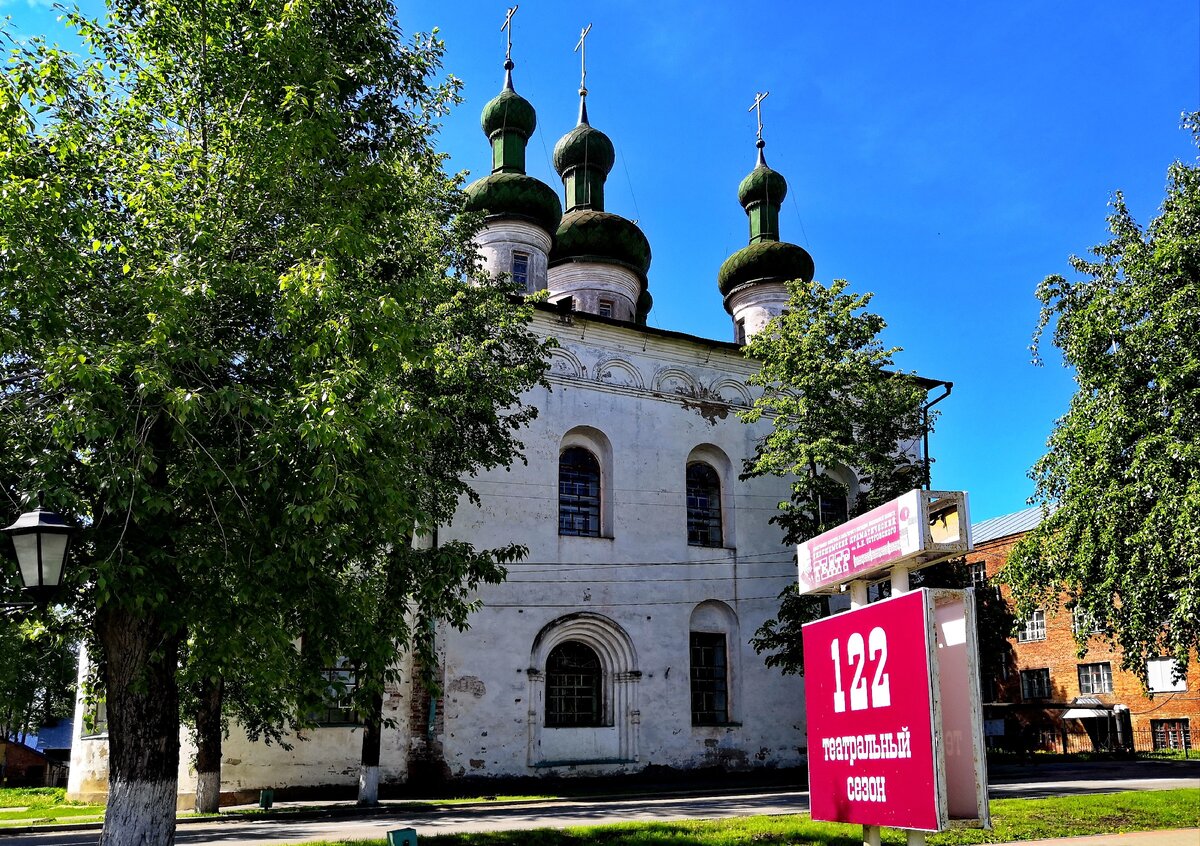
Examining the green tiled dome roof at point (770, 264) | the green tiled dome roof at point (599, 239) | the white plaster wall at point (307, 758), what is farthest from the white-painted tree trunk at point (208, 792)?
the green tiled dome roof at point (770, 264)

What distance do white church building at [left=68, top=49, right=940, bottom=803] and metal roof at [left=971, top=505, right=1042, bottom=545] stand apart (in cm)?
1653

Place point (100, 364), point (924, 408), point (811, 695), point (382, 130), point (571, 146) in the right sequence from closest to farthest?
point (100, 364) < point (811, 695) < point (382, 130) < point (924, 408) < point (571, 146)

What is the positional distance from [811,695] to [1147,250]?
10397 mm

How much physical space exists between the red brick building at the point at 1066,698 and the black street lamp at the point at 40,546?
28.9 meters

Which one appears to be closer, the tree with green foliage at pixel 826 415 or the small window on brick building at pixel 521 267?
the tree with green foliage at pixel 826 415

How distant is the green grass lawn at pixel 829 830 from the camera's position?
10.8 metres

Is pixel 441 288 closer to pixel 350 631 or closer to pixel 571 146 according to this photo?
pixel 350 631

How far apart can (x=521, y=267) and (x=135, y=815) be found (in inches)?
772

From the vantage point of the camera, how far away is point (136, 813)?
8211 mm

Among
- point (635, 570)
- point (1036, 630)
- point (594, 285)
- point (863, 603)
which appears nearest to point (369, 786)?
point (635, 570)

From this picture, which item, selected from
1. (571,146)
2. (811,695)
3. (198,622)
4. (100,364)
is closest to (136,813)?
(198,622)

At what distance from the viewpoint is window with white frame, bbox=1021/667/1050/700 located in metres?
37.0

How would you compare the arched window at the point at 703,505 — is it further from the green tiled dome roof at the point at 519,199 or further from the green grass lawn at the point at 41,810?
the green grass lawn at the point at 41,810

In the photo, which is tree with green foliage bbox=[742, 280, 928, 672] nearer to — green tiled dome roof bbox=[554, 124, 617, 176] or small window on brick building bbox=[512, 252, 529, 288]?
small window on brick building bbox=[512, 252, 529, 288]
